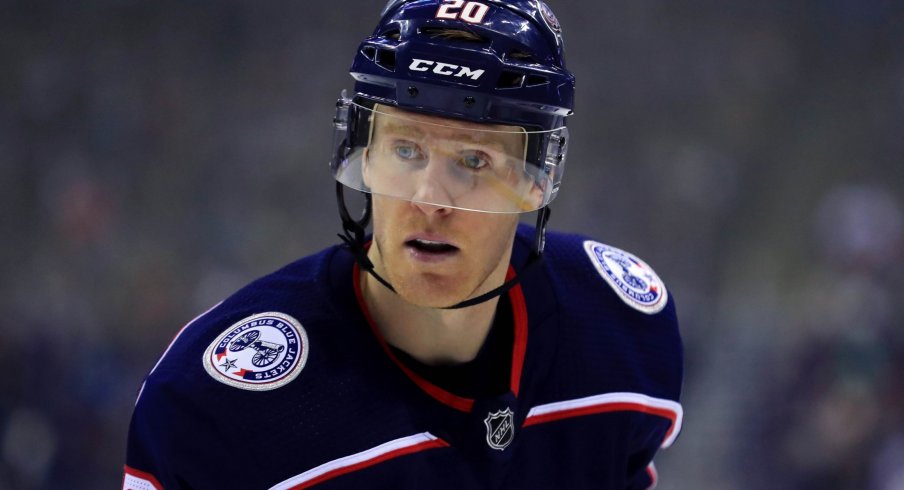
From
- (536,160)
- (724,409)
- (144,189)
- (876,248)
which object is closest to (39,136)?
(144,189)

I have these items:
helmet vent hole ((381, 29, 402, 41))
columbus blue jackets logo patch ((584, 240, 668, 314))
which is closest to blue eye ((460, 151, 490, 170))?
helmet vent hole ((381, 29, 402, 41))

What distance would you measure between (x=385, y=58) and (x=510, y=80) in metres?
0.19

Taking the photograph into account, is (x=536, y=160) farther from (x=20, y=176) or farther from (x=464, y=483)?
(x=20, y=176)

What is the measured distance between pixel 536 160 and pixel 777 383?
2800 millimetres

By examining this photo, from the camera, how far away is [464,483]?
5.11 feet

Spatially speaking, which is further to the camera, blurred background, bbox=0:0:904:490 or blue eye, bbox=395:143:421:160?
blurred background, bbox=0:0:904:490

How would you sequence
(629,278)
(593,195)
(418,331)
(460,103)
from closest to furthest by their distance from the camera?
1. (460,103)
2. (418,331)
3. (629,278)
4. (593,195)

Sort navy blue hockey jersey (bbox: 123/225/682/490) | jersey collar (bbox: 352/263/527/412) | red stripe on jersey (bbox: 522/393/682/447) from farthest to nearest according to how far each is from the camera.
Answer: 1. red stripe on jersey (bbox: 522/393/682/447)
2. jersey collar (bbox: 352/263/527/412)
3. navy blue hockey jersey (bbox: 123/225/682/490)

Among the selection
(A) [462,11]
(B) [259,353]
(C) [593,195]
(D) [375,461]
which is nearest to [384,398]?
(D) [375,461]

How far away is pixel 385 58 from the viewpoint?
4.96ft

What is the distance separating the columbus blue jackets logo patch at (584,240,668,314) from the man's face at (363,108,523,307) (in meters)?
0.44

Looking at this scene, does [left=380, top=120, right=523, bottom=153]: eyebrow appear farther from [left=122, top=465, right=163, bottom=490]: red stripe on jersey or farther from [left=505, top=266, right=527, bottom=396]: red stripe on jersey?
[left=122, top=465, right=163, bottom=490]: red stripe on jersey

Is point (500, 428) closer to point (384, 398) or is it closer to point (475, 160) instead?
point (384, 398)

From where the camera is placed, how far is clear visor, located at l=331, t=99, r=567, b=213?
146 centimetres
